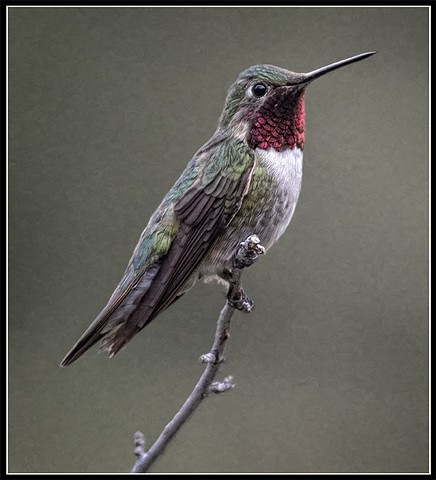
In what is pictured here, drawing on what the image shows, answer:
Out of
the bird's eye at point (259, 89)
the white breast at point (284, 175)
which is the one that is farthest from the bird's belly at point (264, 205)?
the bird's eye at point (259, 89)

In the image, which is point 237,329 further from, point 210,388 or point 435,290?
point 210,388

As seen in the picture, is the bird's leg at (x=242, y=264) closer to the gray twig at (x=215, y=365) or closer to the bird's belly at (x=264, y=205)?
the gray twig at (x=215, y=365)

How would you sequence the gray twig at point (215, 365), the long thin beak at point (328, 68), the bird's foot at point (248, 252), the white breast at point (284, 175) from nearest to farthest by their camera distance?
the gray twig at point (215, 365)
the bird's foot at point (248, 252)
the long thin beak at point (328, 68)
the white breast at point (284, 175)

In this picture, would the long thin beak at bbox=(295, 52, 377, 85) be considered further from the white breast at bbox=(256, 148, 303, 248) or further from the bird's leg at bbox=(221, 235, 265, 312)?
the bird's leg at bbox=(221, 235, 265, 312)

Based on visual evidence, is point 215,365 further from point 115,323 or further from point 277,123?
point 277,123

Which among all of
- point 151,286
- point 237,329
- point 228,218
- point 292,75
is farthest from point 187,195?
point 237,329


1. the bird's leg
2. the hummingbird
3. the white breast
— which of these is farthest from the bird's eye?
the bird's leg
